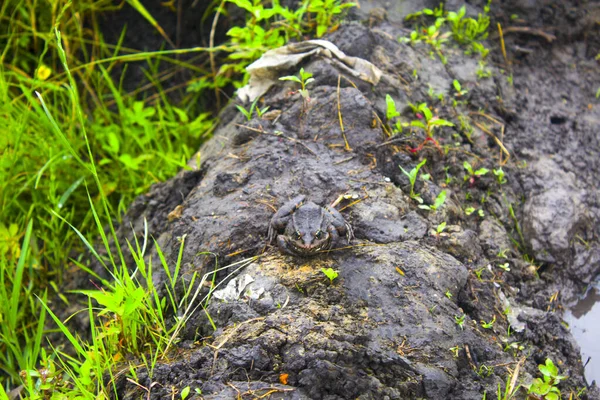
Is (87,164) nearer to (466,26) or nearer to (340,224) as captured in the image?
(340,224)

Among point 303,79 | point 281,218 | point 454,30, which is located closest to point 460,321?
point 281,218

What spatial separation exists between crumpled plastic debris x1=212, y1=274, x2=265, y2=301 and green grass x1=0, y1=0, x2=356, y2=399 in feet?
0.36

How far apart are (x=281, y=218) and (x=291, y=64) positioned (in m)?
1.35

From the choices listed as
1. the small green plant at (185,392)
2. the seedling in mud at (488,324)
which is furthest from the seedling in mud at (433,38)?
the small green plant at (185,392)

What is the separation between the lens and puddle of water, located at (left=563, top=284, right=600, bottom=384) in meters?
3.35

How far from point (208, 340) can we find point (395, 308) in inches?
35.4

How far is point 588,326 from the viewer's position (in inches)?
141

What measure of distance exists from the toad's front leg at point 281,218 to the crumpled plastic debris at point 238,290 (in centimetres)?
28

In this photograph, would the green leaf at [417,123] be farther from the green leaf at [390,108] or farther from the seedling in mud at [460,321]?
the seedling in mud at [460,321]

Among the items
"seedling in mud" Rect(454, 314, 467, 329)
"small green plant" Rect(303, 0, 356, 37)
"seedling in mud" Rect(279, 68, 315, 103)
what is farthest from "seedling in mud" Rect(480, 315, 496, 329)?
"small green plant" Rect(303, 0, 356, 37)

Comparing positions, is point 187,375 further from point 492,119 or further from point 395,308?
point 492,119

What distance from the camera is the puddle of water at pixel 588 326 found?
3352 mm

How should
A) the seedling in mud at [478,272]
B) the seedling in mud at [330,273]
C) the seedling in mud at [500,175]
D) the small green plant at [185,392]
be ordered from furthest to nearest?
the seedling in mud at [500,175] → the seedling in mud at [478,272] → the seedling in mud at [330,273] → the small green plant at [185,392]

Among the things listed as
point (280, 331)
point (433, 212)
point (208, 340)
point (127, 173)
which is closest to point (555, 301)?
point (433, 212)
